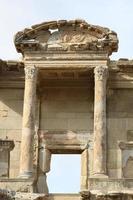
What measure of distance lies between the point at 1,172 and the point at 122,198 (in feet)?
18.9

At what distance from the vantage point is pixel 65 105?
25891 millimetres

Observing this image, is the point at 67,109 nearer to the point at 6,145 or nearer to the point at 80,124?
the point at 80,124

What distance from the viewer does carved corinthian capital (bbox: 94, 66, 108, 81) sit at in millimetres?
24047

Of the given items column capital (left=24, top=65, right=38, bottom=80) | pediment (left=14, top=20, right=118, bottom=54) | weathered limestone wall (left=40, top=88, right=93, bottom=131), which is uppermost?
pediment (left=14, top=20, right=118, bottom=54)

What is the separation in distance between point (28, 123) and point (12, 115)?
99.7 inches

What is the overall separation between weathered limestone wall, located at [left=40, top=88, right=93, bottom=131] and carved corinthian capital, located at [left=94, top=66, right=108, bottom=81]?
6.27ft

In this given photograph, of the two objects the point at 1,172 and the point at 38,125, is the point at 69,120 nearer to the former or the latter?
the point at 38,125


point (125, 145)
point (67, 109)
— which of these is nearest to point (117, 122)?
point (125, 145)

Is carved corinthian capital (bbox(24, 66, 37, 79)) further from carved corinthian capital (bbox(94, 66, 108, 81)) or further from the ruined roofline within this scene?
carved corinthian capital (bbox(94, 66, 108, 81))

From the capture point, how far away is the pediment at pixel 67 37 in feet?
79.6

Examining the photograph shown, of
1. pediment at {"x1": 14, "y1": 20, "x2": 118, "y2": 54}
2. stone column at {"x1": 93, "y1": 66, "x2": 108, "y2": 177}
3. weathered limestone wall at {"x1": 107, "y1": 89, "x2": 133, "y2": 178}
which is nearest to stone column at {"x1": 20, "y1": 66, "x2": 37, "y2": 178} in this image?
pediment at {"x1": 14, "y1": 20, "x2": 118, "y2": 54}

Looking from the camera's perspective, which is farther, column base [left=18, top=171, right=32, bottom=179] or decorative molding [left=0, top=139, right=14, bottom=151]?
decorative molding [left=0, top=139, right=14, bottom=151]

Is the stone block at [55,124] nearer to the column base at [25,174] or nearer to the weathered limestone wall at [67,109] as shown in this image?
the weathered limestone wall at [67,109]

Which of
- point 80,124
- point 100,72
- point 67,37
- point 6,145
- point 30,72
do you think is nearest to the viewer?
point 100,72
